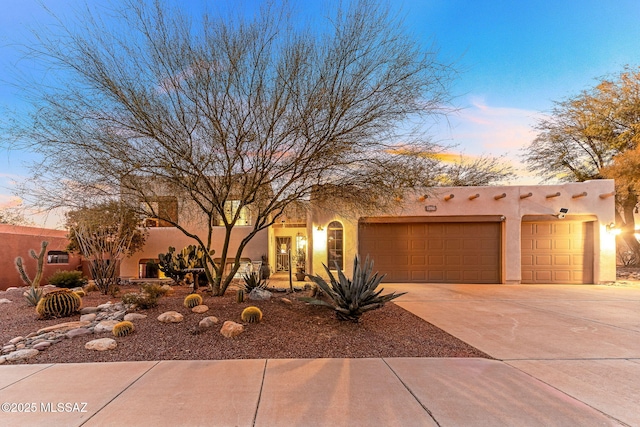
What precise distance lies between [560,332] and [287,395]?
17.2 feet

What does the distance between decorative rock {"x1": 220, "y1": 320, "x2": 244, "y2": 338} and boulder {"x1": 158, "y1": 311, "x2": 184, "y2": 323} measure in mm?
1019

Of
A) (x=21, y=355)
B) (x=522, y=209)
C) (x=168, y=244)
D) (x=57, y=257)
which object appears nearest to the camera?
(x=21, y=355)

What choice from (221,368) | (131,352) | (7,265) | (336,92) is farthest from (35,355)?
(7,265)

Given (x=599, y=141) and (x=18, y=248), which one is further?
(x=599, y=141)

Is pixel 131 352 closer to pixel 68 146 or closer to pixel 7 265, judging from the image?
pixel 68 146

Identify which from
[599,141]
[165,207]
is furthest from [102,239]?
[599,141]

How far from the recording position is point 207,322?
5559 mm

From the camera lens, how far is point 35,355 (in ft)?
15.2

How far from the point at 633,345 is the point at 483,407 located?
381cm

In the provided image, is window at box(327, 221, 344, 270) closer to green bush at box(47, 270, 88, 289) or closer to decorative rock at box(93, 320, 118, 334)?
decorative rock at box(93, 320, 118, 334)

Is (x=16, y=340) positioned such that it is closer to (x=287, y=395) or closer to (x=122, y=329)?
(x=122, y=329)

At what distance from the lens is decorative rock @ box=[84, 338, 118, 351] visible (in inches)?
189

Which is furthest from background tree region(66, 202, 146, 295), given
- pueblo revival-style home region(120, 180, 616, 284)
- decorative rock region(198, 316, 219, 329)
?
pueblo revival-style home region(120, 180, 616, 284)

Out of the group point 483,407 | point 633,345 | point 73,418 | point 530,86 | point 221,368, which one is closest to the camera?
point 73,418
